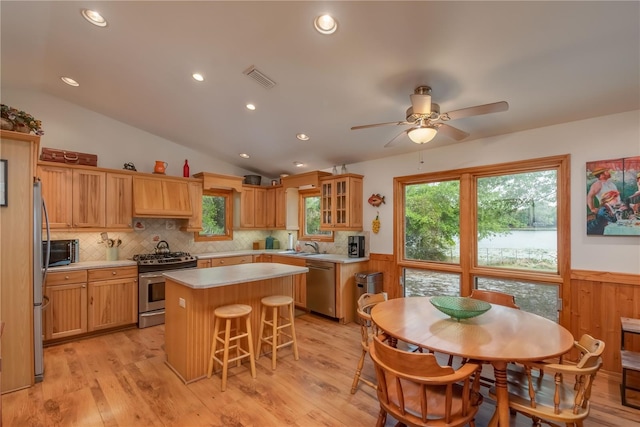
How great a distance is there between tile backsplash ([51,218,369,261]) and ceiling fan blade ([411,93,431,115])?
8.78 feet

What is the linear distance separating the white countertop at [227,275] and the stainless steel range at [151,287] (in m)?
1.36

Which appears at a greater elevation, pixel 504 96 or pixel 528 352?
pixel 504 96

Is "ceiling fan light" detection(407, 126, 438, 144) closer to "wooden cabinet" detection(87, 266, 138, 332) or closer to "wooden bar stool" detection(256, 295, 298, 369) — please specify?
"wooden bar stool" detection(256, 295, 298, 369)

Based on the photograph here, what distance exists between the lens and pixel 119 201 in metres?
4.14

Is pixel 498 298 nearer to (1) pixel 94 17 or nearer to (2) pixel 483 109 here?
(2) pixel 483 109

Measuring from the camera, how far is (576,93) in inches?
98.7

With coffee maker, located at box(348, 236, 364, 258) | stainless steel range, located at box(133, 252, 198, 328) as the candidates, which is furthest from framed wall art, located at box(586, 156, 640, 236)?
stainless steel range, located at box(133, 252, 198, 328)

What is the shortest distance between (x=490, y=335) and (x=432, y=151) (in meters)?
2.72

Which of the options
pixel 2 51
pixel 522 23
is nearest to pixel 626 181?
pixel 522 23

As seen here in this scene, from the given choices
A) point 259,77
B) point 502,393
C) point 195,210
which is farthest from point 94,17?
point 502,393

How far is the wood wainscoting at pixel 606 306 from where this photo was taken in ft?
8.70

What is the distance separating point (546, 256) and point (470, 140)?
1571mm

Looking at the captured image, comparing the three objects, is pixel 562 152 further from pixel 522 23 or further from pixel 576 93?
pixel 522 23

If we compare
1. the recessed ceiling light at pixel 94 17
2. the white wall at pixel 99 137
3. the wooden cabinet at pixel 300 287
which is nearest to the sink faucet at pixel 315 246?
the wooden cabinet at pixel 300 287
